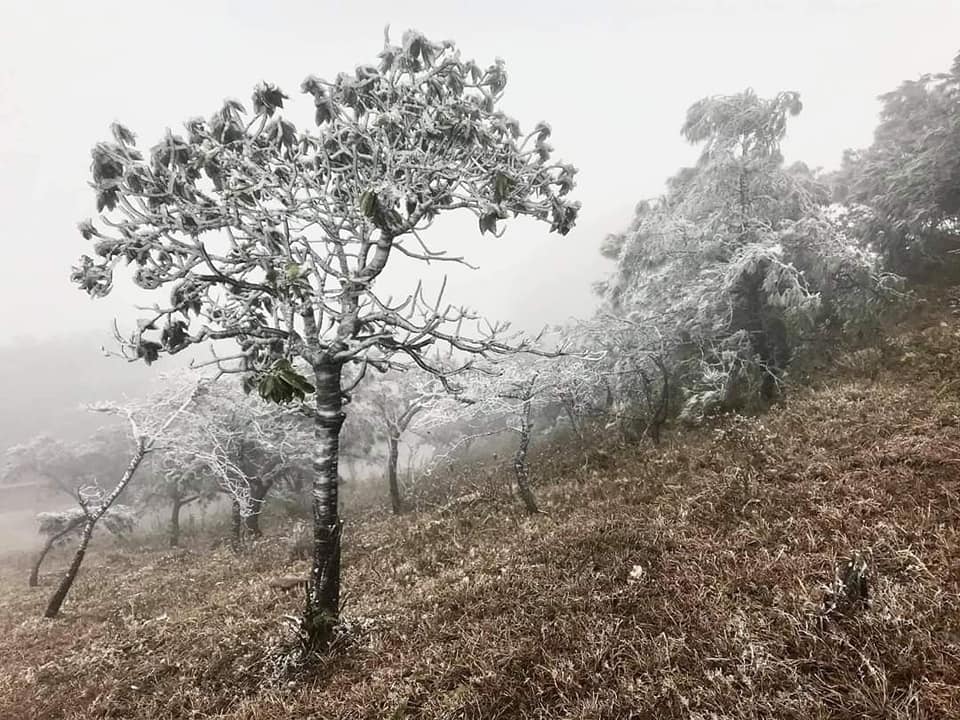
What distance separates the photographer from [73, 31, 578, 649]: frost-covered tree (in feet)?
17.8

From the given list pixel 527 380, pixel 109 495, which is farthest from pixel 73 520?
pixel 527 380

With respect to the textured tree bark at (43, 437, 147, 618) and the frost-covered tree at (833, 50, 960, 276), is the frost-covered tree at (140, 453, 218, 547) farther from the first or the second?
the frost-covered tree at (833, 50, 960, 276)

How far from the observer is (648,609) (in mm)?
4883

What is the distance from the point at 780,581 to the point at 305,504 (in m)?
23.1

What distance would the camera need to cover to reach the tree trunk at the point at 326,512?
221 inches

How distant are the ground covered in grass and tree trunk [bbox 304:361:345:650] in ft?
1.73

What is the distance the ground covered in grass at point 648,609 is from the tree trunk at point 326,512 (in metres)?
0.53

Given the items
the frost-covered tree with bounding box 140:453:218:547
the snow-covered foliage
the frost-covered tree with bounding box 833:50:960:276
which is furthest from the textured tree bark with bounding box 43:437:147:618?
the frost-covered tree with bounding box 833:50:960:276

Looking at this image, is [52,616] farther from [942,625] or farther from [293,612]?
[942,625]

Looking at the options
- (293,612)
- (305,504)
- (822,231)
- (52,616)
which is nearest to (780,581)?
(293,612)

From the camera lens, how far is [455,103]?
5707mm

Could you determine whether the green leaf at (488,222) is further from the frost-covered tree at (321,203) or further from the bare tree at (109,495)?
the bare tree at (109,495)

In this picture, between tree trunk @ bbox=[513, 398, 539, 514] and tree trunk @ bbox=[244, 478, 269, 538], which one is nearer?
tree trunk @ bbox=[513, 398, 539, 514]

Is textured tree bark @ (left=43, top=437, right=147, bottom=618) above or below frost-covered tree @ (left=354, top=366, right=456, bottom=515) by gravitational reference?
below
